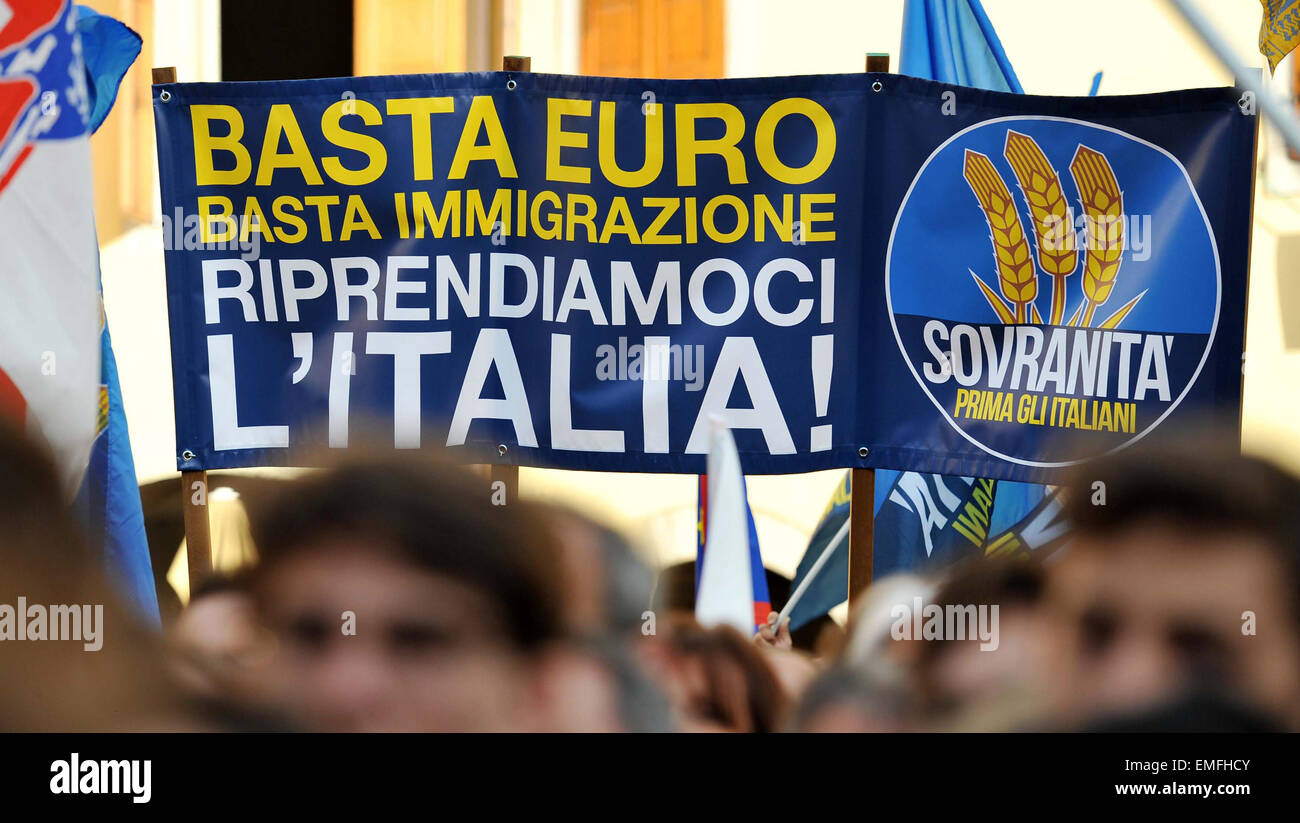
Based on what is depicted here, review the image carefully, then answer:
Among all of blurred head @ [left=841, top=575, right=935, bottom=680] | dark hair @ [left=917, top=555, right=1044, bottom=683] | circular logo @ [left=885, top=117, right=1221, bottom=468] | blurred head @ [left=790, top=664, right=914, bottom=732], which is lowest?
blurred head @ [left=790, top=664, right=914, bottom=732]

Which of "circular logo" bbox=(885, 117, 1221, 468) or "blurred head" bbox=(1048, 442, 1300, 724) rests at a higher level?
"circular logo" bbox=(885, 117, 1221, 468)

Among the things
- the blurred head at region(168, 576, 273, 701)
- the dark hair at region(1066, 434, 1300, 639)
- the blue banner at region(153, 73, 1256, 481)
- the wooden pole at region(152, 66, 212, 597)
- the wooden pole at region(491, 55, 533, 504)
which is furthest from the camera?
the blue banner at region(153, 73, 1256, 481)

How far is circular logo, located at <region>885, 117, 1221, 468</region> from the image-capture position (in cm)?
316

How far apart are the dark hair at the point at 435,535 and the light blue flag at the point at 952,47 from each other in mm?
2296

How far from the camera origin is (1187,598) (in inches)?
94.7

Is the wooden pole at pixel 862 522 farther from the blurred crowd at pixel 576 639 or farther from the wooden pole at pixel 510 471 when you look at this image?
the wooden pole at pixel 510 471

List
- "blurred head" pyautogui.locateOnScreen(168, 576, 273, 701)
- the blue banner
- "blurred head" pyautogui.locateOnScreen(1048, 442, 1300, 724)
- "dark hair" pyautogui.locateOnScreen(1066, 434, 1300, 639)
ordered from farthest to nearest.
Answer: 1. the blue banner
2. "dark hair" pyautogui.locateOnScreen(1066, 434, 1300, 639)
3. "blurred head" pyautogui.locateOnScreen(1048, 442, 1300, 724)
4. "blurred head" pyautogui.locateOnScreen(168, 576, 273, 701)

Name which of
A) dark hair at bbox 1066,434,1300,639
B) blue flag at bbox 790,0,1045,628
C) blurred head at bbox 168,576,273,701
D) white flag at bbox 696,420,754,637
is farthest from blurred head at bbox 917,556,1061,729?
blue flag at bbox 790,0,1045,628

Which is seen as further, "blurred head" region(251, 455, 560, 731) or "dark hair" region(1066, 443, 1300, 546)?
"dark hair" region(1066, 443, 1300, 546)

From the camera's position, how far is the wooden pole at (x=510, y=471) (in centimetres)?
283

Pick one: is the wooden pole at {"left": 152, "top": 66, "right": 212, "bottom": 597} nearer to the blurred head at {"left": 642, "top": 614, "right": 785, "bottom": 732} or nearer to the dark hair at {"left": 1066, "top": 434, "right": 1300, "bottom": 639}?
the blurred head at {"left": 642, "top": 614, "right": 785, "bottom": 732}

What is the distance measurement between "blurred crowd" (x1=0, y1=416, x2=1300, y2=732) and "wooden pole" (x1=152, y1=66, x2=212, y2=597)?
0.42m
